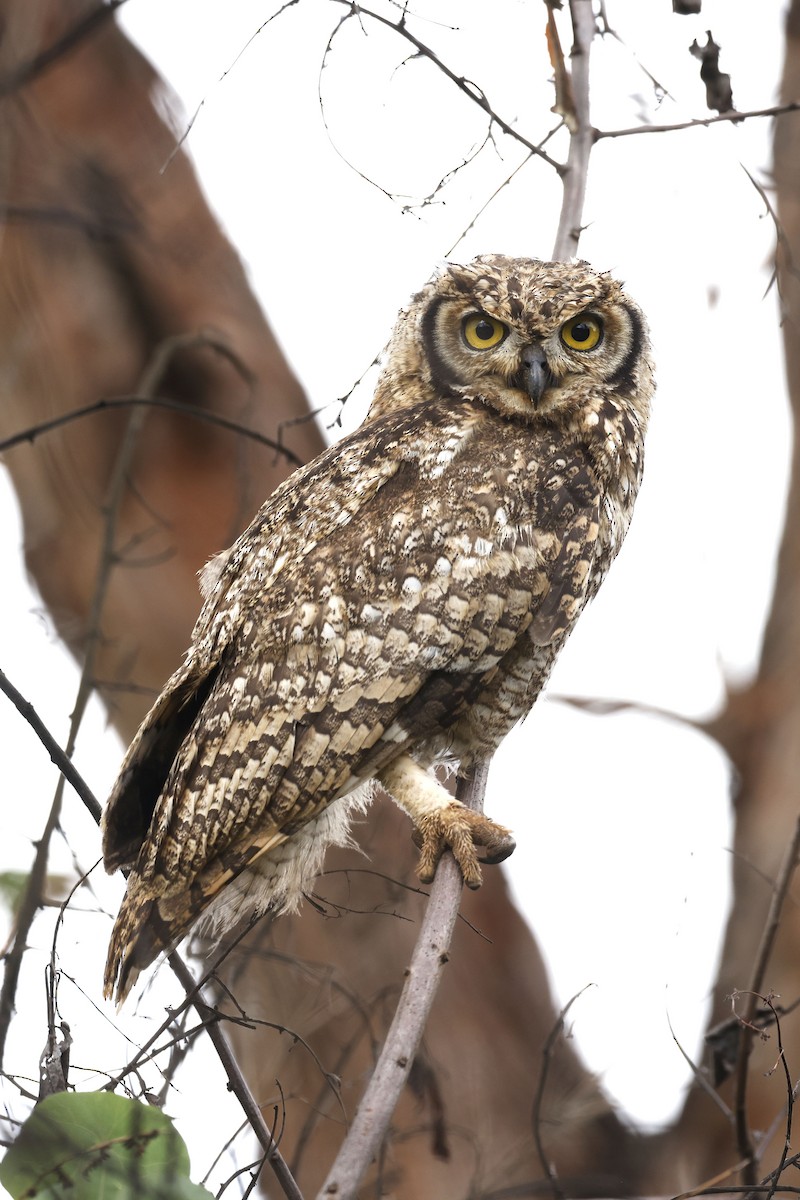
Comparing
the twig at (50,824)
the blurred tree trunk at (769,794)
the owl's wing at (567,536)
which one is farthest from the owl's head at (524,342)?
the blurred tree trunk at (769,794)

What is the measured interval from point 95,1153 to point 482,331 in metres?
2.01

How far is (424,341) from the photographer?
3166 millimetres

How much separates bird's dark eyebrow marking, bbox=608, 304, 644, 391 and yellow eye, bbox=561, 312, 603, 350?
0.09m

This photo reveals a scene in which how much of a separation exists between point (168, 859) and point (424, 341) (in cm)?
137

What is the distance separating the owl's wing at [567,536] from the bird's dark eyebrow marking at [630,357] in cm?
31

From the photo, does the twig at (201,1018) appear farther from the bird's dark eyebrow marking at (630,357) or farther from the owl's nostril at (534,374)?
the bird's dark eyebrow marking at (630,357)

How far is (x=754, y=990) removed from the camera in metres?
2.59

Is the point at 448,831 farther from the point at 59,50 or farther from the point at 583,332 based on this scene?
the point at 59,50

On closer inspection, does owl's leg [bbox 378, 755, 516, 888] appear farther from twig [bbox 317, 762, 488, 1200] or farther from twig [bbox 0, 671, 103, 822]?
twig [bbox 0, 671, 103, 822]

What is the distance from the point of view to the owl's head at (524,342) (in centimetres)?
294

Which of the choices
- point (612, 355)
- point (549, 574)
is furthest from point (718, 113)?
point (549, 574)

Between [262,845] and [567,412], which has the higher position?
[567,412]

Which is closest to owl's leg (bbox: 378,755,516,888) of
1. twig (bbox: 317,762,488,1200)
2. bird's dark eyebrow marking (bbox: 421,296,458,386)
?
twig (bbox: 317,762,488,1200)

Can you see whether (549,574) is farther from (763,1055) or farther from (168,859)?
(763,1055)
